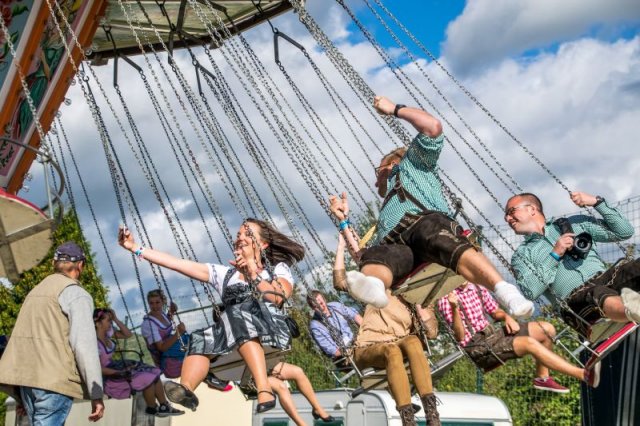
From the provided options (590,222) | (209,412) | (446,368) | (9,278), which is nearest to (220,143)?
(9,278)

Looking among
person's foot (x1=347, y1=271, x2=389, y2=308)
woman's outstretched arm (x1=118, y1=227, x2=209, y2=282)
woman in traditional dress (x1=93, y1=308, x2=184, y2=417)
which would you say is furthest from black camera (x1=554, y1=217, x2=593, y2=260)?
woman in traditional dress (x1=93, y1=308, x2=184, y2=417)

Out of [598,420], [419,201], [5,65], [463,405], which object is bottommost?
[598,420]

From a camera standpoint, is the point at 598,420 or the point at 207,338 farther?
the point at 598,420

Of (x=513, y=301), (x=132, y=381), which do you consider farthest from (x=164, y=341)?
(x=513, y=301)

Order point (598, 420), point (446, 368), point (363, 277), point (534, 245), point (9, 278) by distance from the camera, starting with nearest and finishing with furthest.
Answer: point (363, 277) → point (534, 245) → point (598, 420) → point (9, 278) → point (446, 368)

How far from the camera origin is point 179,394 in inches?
244

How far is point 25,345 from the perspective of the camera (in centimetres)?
589

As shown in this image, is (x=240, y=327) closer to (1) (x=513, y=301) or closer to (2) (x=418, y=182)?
(2) (x=418, y=182)

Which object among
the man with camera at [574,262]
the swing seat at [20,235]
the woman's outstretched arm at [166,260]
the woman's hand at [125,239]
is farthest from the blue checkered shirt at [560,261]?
the swing seat at [20,235]

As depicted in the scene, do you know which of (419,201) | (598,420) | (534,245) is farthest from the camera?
(598,420)

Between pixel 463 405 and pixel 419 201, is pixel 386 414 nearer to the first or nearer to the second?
pixel 463 405

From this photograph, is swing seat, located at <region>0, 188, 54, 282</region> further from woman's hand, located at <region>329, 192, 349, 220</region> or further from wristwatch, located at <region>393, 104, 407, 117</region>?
wristwatch, located at <region>393, 104, 407, 117</region>

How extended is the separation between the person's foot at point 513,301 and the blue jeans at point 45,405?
2.42 m

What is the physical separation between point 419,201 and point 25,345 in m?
2.29
